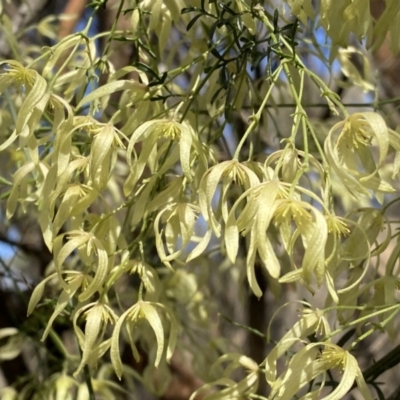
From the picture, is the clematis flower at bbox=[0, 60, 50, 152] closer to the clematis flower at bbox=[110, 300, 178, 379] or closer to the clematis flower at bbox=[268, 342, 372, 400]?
the clematis flower at bbox=[110, 300, 178, 379]

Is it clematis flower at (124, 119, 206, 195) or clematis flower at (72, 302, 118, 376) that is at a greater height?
clematis flower at (124, 119, 206, 195)

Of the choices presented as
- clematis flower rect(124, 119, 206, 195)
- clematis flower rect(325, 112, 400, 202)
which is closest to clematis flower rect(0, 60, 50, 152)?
clematis flower rect(124, 119, 206, 195)

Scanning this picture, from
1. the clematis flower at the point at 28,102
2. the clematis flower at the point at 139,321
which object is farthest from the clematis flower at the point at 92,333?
the clematis flower at the point at 28,102

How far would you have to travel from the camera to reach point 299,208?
43 cm

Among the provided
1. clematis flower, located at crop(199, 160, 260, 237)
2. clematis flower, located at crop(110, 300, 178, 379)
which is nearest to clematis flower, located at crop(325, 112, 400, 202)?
clematis flower, located at crop(199, 160, 260, 237)

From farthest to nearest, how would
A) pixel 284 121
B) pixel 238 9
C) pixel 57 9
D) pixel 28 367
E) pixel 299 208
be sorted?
1. pixel 57 9
2. pixel 284 121
3. pixel 28 367
4. pixel 238 9
5. pixel 299 208

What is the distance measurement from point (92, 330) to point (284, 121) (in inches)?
39.5

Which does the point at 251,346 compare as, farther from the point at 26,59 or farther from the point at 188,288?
the point at 26,59

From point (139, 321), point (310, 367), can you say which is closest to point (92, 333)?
point (139, 321)

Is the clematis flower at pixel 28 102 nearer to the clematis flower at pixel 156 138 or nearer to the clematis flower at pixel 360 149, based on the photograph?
the clematis flower at pixel 156 138

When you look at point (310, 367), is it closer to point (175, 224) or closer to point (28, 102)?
point (175, 224)

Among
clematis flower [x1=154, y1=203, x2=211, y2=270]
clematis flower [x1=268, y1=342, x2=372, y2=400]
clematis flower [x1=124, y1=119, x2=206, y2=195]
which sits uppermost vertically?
clematis flower [x1=124, y1=119, x2=206, y2=195]

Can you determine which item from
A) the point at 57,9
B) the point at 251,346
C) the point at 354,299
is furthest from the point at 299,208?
the point at 57,9

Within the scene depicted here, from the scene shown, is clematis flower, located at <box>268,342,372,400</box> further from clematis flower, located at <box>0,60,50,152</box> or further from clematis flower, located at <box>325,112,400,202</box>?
clematis flower, located at <box>0,60,50,152</box>
